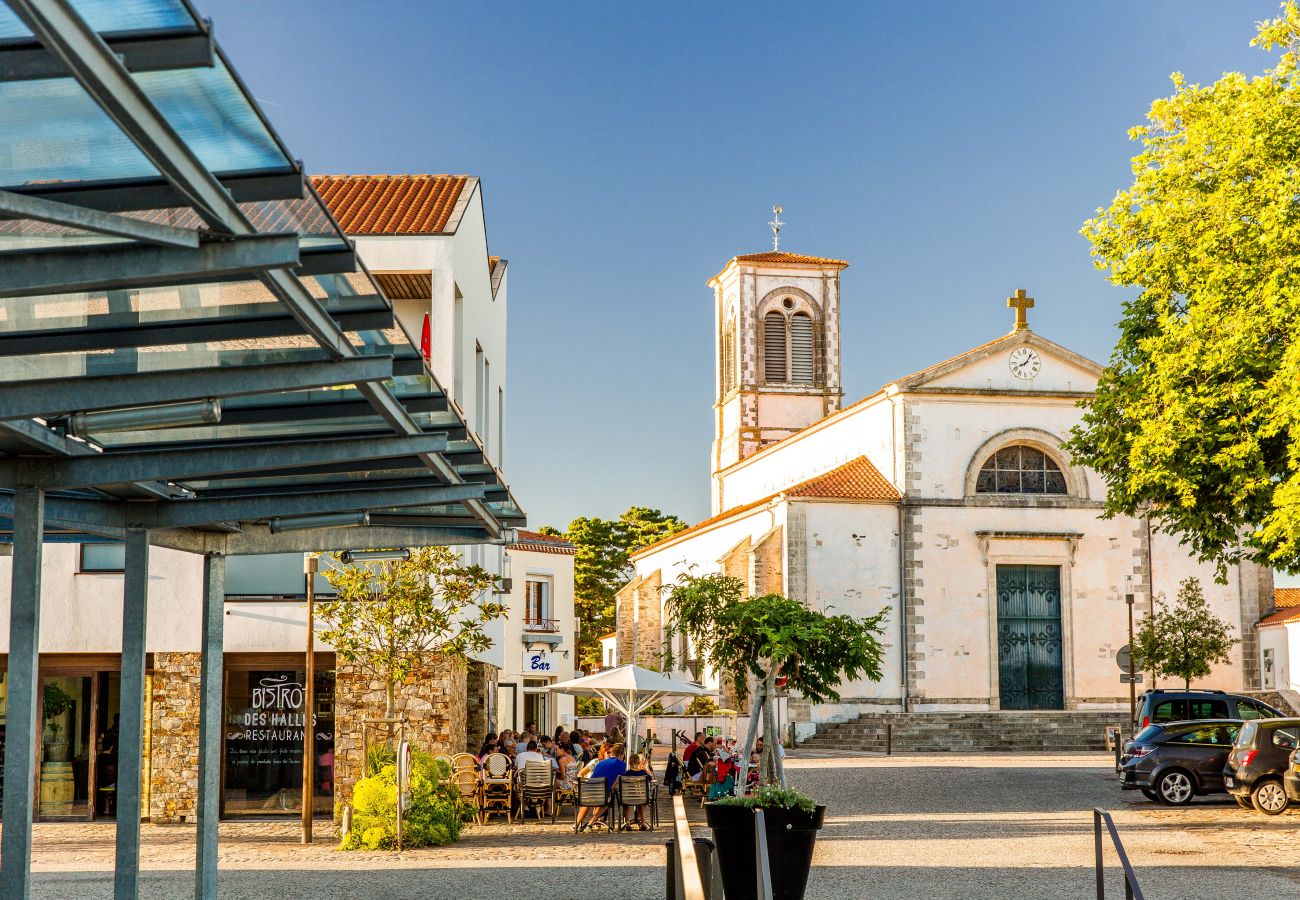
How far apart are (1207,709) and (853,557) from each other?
1886 centimetres

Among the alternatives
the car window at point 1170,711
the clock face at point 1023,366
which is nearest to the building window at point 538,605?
the clock face at point 1023,366

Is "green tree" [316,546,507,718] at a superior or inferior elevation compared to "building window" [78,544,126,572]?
inferior

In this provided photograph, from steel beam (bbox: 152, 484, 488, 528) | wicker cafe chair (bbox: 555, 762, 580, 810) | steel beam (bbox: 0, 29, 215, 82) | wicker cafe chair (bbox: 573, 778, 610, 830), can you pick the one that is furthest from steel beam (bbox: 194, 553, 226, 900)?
wicker cafe chair (bbox: 555, 762, 580, 810)

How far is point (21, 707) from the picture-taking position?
7582mm

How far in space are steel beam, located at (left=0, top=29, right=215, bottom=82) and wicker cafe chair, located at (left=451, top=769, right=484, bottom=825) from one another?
1622cm

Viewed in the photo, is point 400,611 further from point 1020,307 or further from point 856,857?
point 1020,307

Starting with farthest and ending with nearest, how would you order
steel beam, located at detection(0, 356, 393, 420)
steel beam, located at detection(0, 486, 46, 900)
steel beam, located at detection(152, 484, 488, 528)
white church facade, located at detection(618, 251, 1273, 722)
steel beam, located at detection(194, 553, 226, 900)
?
1. white church facade, located at detection(618, 251, 1273, 722)
2. steel beam, located at detection(194, 553, 226, 900)
3. steel beam, located at detection(152, 484, 488, 528)
4. steel beam, located at detection(0, 486, 46, 900)
5. steel beam, located at detection(0, 356, 393, 420)

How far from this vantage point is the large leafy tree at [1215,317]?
20.5m

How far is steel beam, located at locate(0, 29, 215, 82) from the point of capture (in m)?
4.49

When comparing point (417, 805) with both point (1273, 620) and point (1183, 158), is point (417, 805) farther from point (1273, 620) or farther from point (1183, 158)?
point (1273, 620)

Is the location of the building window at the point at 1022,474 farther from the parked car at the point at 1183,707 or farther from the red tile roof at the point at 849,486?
the parked car at the point at 1183,707

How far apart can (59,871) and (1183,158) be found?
18.0m

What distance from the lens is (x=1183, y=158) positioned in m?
22.7

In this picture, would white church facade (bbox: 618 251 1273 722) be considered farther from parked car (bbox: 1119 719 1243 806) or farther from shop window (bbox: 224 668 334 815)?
shop window (bbox: 224 668 334 815)
